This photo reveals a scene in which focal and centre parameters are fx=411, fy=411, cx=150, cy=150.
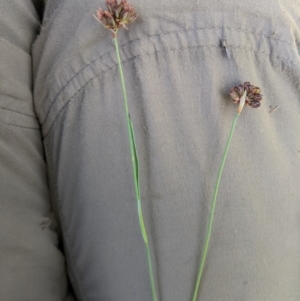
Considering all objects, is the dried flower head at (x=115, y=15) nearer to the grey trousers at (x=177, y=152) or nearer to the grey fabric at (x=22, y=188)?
the grey trousers at (x=177, y=152)

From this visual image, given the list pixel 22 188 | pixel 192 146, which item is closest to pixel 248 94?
pixel 192 146

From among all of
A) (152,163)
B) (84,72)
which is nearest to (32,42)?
(84,72)

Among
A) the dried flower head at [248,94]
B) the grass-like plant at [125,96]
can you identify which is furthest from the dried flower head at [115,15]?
the dried flower head at [248,94]

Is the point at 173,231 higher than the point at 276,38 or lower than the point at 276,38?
lower

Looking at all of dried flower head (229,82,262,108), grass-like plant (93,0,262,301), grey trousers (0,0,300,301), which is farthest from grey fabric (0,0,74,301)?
dried flower head (229,82,262,108)

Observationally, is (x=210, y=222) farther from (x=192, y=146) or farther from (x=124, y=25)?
(x=124, y=25)

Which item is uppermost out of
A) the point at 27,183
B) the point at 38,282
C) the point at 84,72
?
the point at 84,72

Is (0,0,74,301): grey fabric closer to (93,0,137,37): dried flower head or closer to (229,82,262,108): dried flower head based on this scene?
(93,0,137,37): dried flower head

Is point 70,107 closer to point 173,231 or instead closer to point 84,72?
point 84,72
